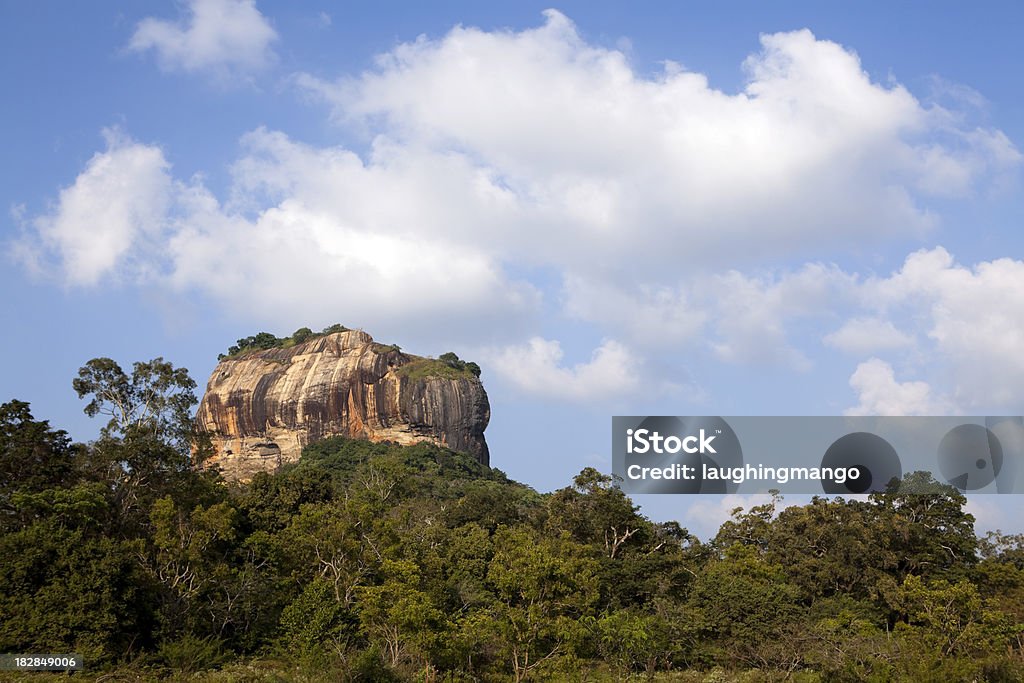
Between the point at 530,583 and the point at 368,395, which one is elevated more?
the point at 368,395

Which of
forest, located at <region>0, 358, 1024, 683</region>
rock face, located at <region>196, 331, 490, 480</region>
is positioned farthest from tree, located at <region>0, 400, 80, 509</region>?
rock face, located at <region>196, 331, 490, 480</region>

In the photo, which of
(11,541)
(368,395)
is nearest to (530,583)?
(11,541)

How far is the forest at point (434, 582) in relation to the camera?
20.9m

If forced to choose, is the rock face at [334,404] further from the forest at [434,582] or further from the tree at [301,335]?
the forest at [434,582]

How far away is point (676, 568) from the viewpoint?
34.6 meters

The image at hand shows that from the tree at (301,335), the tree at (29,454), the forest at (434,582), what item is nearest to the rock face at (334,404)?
the tree at (301,335)

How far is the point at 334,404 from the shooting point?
7919 centimetres

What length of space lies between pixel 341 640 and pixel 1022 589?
23.3 m

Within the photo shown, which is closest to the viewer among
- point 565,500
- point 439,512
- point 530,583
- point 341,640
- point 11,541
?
point 530,583

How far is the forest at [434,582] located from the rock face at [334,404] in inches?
1547

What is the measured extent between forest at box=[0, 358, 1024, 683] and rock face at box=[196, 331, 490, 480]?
129ft

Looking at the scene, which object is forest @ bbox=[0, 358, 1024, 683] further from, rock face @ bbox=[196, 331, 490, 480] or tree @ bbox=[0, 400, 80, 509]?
rock face @ bbox=[196, 331, 490, 480]

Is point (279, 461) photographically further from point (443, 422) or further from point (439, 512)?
point (439, 512)

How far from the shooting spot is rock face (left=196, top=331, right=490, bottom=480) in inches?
3125
